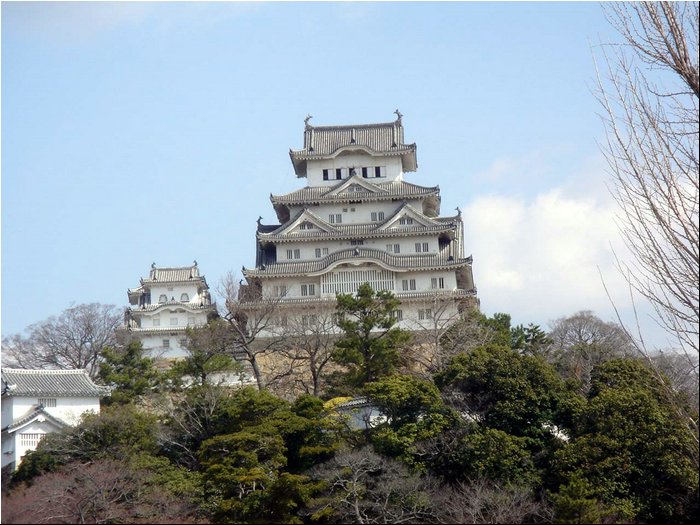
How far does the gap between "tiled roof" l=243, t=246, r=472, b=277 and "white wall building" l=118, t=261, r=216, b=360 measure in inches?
204

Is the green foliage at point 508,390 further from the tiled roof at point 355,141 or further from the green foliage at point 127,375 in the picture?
the tiled roof at point 355,141

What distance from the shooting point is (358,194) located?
1670 inches

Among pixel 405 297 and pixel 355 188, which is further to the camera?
pixel 355 188

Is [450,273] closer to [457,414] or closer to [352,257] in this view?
[352,257]

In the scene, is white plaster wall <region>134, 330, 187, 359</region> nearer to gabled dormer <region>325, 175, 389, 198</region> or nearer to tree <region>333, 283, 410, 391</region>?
gabled dormer <region>325, 175, 389, 198</region>

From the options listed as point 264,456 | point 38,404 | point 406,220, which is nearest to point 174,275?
point 406,220

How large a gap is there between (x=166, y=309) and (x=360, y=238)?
1000cm

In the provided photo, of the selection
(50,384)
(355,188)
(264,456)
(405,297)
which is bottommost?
(264,456)

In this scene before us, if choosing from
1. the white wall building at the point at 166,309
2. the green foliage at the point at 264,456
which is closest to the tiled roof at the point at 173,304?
the white wall building at the point at 166,309

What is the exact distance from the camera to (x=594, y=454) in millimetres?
22422

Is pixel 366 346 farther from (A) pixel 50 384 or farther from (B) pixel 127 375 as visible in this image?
(A) pixel 50 384

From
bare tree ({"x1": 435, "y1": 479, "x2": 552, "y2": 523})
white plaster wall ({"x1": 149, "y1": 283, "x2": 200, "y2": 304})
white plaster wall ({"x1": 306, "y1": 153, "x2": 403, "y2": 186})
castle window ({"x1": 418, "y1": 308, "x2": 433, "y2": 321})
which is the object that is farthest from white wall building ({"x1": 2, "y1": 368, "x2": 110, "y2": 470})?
white plaster wall ({"x1": 149, "y1": 283, "x2": 200, "y2": 304})

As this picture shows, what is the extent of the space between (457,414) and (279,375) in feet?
32.6

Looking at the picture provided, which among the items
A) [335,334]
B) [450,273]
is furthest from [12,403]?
[450,273]
